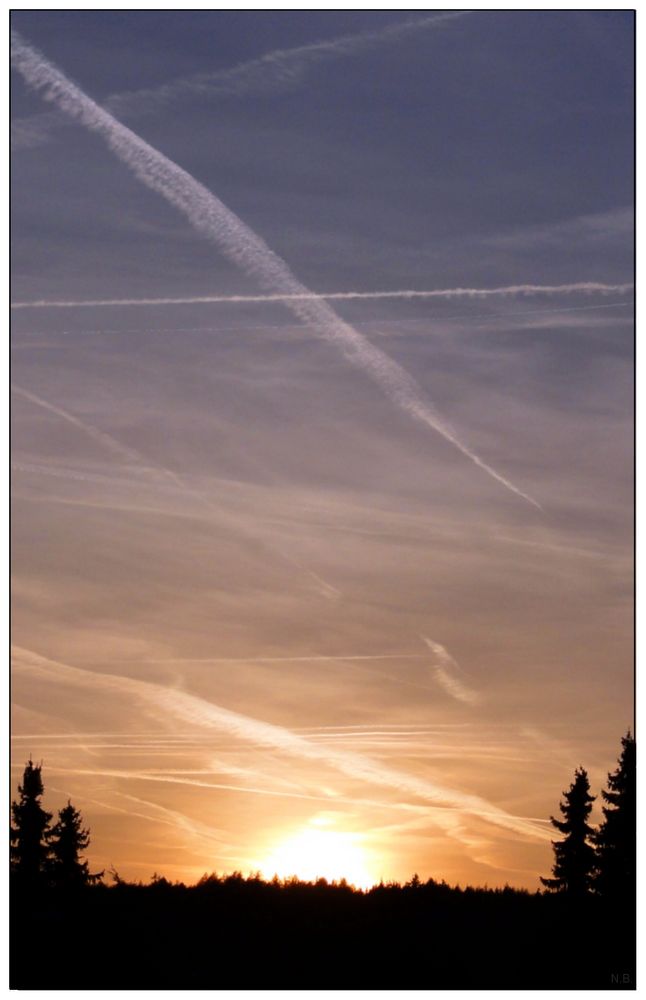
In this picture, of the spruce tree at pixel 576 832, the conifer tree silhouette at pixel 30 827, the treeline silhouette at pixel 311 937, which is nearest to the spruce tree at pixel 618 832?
the spruce tree at pixel 576 832

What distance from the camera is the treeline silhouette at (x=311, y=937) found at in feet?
71.1

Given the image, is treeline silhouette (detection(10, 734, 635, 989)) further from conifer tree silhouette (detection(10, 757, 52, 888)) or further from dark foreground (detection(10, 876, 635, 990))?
conifer tree silhouette (detection(10, 757, 52, 888))

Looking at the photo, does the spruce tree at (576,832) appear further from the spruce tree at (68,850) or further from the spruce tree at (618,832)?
the spruce tree at (68,850)

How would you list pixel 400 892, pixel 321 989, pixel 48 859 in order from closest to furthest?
pixel 321 989, pixel 400 892, pixel 48 859

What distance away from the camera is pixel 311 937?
75.1ft

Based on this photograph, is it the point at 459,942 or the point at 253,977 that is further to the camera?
the point at 459,942

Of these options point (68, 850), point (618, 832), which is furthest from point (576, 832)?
point (68, 850)

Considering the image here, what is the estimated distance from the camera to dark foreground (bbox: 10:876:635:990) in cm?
2162

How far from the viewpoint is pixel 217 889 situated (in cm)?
2611
